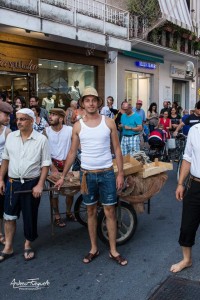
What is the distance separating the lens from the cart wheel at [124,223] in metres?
4.40

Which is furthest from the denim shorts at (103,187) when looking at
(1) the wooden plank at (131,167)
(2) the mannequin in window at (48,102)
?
(2) the mannequin in window at (48,102)

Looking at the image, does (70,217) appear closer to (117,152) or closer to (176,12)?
(117,152)

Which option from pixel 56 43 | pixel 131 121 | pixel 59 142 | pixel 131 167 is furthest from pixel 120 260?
pixel 56 43

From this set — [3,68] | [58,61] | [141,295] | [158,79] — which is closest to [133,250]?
[141,295]

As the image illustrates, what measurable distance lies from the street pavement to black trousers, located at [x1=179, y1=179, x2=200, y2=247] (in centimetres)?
38

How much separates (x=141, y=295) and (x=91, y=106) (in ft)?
6.41

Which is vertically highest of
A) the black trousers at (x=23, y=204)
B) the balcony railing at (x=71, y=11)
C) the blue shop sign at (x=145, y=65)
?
the balcony railing at (x=71, y=11)

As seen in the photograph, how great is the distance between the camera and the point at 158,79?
779 inches

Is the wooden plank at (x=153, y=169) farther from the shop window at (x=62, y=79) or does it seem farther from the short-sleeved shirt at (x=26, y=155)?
the shop window at (x=62, y=79)

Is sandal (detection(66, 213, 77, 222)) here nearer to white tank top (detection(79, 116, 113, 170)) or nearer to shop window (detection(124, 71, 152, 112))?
white tank top (detection(79, 116, 113, 170))

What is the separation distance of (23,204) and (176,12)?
15.4m

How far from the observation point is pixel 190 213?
3.63m

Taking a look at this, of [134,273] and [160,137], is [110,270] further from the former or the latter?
[160,137]

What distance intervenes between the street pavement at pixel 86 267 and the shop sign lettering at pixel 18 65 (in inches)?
292
